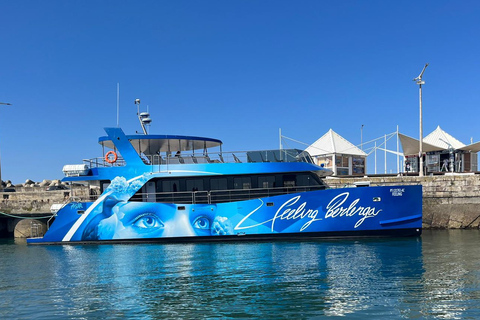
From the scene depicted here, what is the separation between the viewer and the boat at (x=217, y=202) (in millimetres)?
15852

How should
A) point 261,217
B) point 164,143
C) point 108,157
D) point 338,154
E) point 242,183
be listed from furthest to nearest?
point 338,154, point 164,143, point 108,157, point 242,183, point 261,217

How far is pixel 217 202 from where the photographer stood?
1722cm

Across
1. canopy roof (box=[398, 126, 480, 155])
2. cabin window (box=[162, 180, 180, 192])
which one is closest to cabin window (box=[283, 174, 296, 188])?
cabin window (box=[162, 180, 180, 192])

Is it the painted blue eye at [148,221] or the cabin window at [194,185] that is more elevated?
the cabin window at [194,185]

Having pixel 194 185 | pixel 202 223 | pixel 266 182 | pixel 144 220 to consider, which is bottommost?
pixel 202 223

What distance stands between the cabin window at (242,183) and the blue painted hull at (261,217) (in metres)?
1.10

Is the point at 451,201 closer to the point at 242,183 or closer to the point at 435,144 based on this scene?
the point at 242,183

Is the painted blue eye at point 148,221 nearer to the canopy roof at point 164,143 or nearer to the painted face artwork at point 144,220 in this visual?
the painted face artwork at point 144,220

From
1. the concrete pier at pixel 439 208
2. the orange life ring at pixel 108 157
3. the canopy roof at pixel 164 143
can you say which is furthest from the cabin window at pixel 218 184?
the concrete pier at pixel 439 208

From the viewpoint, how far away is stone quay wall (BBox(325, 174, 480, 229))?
21625 millimetres

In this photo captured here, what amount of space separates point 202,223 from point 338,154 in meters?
26.1

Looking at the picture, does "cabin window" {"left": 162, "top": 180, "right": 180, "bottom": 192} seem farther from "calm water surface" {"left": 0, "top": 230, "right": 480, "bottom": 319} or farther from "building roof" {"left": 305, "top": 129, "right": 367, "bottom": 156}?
"building roof" {"left": 305, "top": 129, "right": 367, "bottom": 156}

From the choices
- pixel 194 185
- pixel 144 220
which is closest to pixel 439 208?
pixel 194 185

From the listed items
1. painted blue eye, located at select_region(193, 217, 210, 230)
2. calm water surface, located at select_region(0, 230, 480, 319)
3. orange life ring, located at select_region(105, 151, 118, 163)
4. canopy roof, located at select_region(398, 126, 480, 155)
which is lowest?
calm water surface, located at select_region(0, 230, 480, 319)
